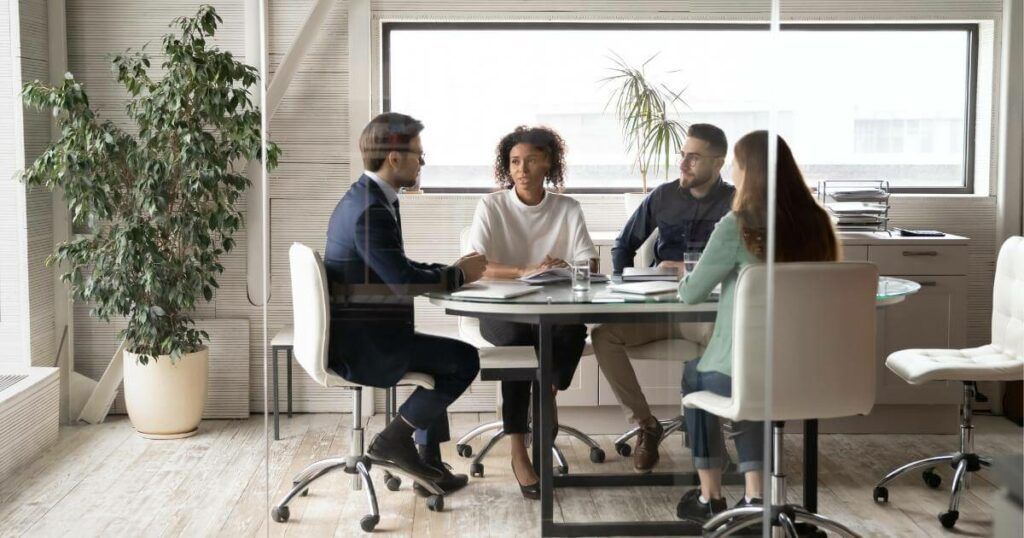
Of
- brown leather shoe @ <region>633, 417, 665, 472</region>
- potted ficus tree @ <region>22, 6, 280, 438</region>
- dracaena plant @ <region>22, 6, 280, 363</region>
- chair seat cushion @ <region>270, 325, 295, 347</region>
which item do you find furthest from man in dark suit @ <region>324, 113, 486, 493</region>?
dracaena plant @ <region>22, 6, 280, 363</region>

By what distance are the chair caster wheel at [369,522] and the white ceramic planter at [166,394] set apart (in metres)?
0.58

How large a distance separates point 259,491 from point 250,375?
0.28m

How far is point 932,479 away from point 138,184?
294cm

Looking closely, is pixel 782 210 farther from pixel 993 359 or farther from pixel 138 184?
pixel 138 184

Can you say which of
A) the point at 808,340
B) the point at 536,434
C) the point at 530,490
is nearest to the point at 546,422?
the point at 536,434

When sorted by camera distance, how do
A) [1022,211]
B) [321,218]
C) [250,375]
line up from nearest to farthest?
[1022,211] < [321,218] < [250,375]

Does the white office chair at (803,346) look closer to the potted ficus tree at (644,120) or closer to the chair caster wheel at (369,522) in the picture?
the potted ficus tree at (644,120)

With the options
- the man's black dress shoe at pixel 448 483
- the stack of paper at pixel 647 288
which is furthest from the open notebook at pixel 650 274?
the man's black dress shoe at pixel 448 483

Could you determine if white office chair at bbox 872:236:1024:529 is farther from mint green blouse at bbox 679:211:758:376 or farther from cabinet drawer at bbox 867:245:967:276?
mint green blouse at bbox 679:211:758:376

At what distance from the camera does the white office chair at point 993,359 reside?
2268mm

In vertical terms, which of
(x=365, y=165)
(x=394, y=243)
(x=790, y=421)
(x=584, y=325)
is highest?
(x=365, y=165)

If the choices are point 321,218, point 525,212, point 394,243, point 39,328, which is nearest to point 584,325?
point 525,212

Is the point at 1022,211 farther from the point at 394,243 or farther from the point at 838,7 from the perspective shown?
the point at 394,243

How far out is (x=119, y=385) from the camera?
4180mm
